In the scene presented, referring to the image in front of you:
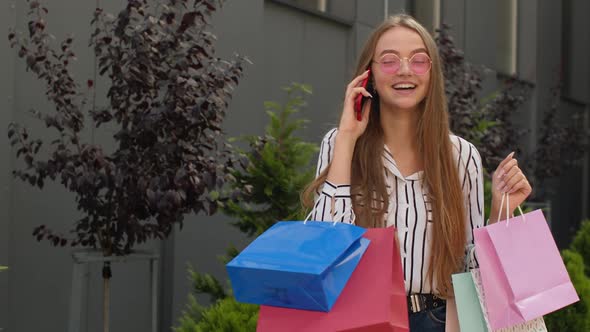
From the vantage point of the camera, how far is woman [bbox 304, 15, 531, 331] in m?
2.57

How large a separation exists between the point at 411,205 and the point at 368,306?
43cm

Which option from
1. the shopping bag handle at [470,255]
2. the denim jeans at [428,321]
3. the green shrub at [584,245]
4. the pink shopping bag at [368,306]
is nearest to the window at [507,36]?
the green shrub at [584,245]

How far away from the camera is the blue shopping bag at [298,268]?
7.16 ft

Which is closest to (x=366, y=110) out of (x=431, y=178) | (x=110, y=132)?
(x=431, y=178)

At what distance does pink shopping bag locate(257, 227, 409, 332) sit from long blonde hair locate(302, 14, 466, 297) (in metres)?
0.21

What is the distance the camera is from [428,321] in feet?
8.43

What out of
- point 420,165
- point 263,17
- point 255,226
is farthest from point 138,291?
point 420,165

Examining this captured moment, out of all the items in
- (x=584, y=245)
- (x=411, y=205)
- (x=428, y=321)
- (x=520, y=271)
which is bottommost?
(x=584, y=245)

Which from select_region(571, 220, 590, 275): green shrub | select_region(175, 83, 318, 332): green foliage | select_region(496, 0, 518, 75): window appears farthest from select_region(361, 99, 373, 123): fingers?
select_region(496, 0, 518, 75): window

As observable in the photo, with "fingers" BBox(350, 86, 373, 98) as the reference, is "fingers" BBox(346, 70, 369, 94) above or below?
above

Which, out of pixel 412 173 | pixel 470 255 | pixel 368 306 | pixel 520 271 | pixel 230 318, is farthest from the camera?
pixel 230 318

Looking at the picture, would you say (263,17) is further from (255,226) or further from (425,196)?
(425,196)

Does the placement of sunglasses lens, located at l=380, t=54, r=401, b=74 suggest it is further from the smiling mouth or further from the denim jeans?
the denim jeans

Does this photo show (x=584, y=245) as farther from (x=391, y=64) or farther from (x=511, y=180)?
(x=391, y=64)
